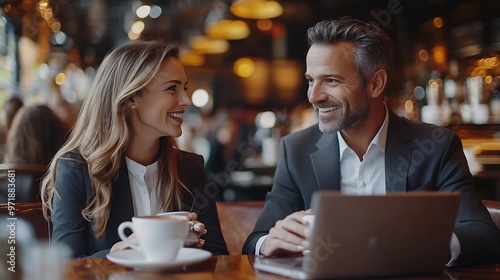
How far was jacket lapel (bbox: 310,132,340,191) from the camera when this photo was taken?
2.02 m

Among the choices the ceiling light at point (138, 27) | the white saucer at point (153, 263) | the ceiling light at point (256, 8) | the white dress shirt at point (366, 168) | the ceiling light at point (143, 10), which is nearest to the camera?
the white saucer at point (153, 263)

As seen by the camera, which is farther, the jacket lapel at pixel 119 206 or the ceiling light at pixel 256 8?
the ceiling light at pixel 256 8

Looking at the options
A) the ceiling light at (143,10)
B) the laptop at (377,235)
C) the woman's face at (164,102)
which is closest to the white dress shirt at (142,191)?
the woman's face at (164,102)

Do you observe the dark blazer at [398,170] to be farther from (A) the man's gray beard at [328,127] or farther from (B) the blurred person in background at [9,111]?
(B) the blurred person in background at [9,111]

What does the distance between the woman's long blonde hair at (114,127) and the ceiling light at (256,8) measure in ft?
16.6

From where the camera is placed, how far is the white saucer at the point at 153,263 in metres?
1.33

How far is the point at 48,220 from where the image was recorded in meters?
1.95

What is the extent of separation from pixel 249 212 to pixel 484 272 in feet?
3.98

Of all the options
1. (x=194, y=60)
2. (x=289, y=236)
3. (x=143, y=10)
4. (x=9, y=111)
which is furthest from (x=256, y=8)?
(x=289, y=236)

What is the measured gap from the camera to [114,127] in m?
2.03

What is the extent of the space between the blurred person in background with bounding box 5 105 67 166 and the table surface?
2115 mm

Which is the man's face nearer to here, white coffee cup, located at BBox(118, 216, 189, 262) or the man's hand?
the man's hand

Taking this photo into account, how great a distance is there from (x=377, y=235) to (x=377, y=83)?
0.99 meters

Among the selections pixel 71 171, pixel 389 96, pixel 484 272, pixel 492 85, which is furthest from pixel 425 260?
pixel 389 96
